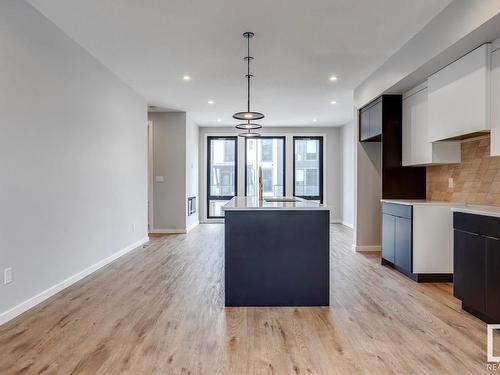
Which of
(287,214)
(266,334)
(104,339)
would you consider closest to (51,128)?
(104,339)

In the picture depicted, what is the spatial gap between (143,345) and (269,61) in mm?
3505

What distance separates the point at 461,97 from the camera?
10.1ft

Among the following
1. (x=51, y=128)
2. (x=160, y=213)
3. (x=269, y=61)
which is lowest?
(x=160, y=213)

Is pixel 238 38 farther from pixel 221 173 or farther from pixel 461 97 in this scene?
pixel 221 173

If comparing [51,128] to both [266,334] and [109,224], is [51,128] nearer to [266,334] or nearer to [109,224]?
[109,224]

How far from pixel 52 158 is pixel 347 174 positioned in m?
7.00

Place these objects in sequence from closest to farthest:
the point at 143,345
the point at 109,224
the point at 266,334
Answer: the point at 143,345, the point at 266,334, the point at 109,224

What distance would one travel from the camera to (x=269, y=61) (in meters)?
4.23

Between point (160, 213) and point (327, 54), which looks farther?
point (160, 213)

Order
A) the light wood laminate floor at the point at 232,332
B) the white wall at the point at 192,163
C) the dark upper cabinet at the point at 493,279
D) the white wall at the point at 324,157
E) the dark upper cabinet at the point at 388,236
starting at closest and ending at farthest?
the light wood laminate floor at the point at 232,332, the dark upper cabinet at the point at 493,279, the dark upper cabinet at the point at 388,236, the white wall at the point at 192,163, the white wall at the point at 324,157

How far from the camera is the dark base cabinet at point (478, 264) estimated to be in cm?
241

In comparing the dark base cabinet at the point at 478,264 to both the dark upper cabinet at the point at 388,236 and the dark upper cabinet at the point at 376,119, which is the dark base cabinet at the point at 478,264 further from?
the dark upper cabinet at the point at 376,119

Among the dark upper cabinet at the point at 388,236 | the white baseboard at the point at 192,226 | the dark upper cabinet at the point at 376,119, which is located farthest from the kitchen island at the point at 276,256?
the white baseboard at the point at 192,226

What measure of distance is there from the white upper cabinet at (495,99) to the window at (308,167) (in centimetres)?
649
